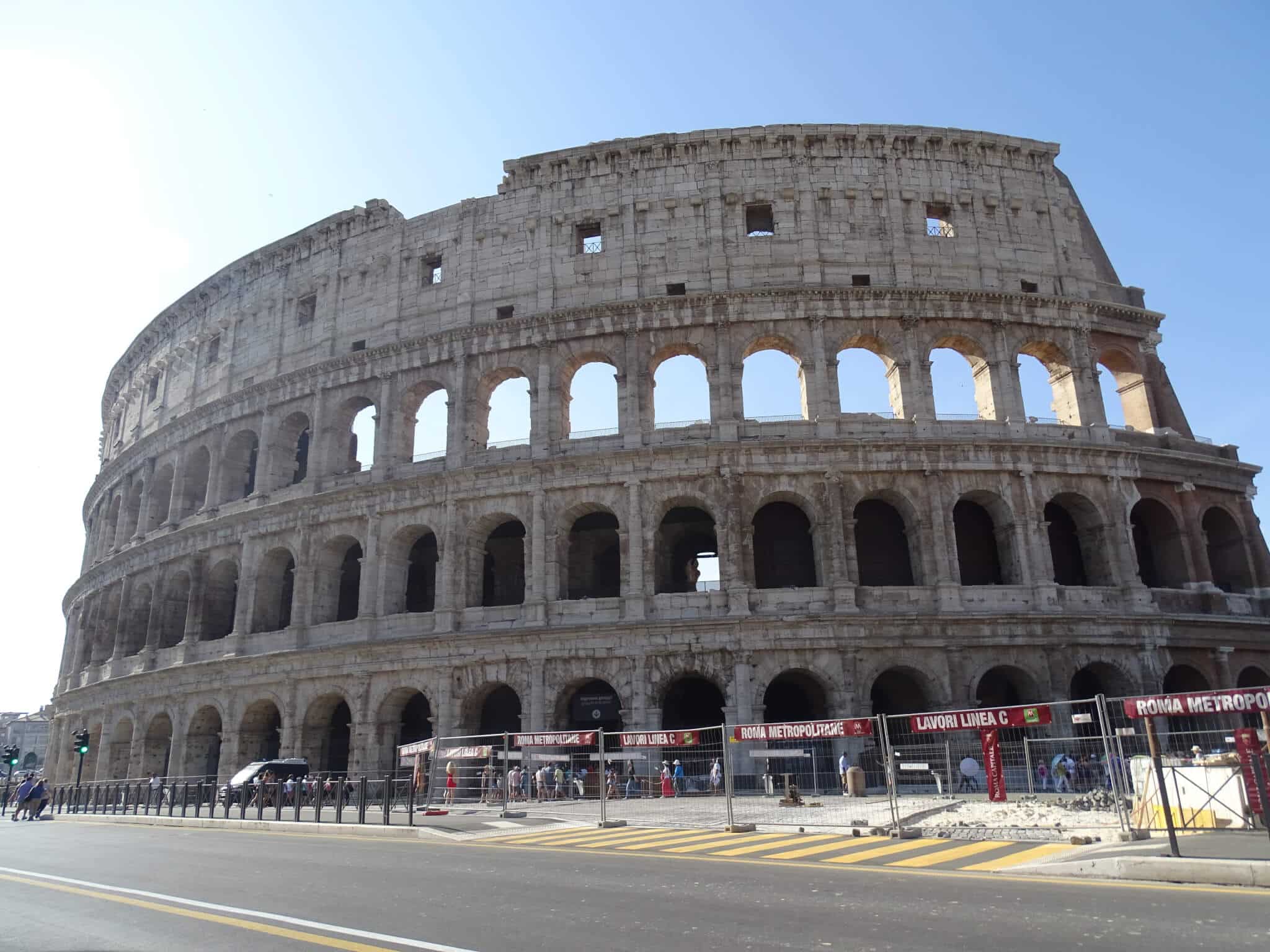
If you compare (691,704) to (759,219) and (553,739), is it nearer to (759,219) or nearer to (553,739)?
(553,739)

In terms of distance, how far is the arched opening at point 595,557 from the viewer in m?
28.3

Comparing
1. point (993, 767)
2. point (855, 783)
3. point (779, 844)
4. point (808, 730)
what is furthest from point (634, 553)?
point (779, 844)

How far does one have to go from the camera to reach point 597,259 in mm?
29062

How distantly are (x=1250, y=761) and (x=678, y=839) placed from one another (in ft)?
25.1

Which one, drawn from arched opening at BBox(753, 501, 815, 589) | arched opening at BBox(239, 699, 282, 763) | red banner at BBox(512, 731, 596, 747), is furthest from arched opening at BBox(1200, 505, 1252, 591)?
arched opening at BBox(239, 699, 282, 763)

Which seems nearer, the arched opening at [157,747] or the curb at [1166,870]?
the curb at [1166,870]

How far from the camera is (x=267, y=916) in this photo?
7.30 m

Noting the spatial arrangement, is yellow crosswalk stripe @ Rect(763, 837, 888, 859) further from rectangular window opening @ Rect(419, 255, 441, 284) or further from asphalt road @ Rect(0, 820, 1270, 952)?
rectangular window opening @ Rect(419, 255, 441, 284)

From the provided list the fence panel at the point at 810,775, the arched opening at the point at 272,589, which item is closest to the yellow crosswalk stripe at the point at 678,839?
the fence panel at the point at 810,775

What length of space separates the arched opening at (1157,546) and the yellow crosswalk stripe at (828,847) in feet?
60.9

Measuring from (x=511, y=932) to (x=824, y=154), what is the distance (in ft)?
92.4

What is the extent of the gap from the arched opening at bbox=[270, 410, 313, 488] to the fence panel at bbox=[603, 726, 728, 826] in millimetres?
16627

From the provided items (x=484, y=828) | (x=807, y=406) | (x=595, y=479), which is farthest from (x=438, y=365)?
(x=484, y=828)

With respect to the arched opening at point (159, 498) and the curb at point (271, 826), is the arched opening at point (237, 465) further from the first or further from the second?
the curb at point (271, 826)
